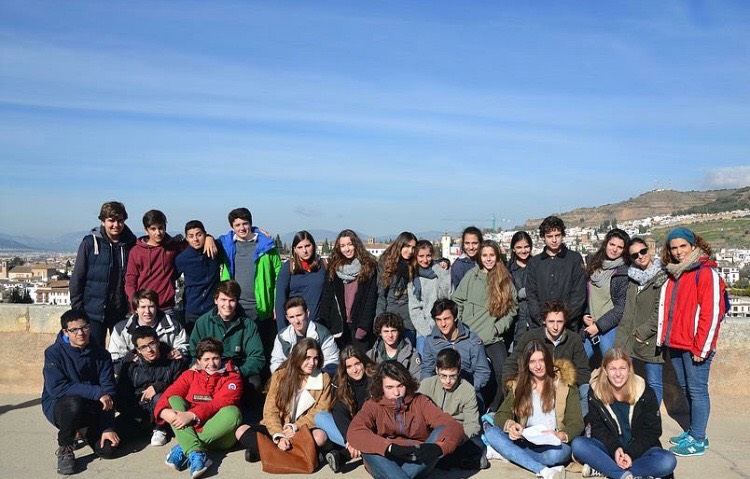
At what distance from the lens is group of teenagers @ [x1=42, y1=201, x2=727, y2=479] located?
4621 mm

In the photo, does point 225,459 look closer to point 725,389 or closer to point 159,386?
point 159,386

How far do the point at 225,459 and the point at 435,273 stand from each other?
248 centimetres

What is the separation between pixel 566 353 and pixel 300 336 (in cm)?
219

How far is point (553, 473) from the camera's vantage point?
443 centimetres

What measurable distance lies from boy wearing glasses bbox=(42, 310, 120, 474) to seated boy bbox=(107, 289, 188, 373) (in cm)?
32

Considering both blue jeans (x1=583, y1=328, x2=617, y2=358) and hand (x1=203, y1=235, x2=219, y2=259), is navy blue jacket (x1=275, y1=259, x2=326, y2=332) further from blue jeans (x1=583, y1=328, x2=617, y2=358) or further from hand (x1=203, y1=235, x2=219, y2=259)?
blue jeans (x1=583, y1=328, x2=617, y2=358)

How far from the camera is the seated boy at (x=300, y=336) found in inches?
217

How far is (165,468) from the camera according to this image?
4.65m

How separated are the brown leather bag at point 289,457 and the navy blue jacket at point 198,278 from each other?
1.76 metres

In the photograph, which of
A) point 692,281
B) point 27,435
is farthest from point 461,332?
point 27,435

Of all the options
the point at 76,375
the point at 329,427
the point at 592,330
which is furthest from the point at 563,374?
the point at 76,375

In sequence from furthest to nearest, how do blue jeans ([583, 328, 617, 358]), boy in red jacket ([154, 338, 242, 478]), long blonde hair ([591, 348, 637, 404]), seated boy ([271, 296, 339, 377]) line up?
1. blue jeans ([583, 328, 617, 358])
2. seated boy ([271, 296, 339, 377])
3. boy in red jacket ([154, 338, 242, 478])
4. long blonde hair ([591, 348, 637, 404])

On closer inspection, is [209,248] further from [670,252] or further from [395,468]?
[670,252]

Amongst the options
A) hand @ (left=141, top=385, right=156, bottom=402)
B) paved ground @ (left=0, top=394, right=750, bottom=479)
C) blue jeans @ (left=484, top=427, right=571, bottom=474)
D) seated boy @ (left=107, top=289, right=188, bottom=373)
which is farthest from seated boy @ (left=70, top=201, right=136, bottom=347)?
blue jeans @ (left=484, top=427, right=571, bottom=474)
